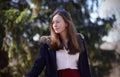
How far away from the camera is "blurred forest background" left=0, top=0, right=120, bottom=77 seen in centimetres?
987

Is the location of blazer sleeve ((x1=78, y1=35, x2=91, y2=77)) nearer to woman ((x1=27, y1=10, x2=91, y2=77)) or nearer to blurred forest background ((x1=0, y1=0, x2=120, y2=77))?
woman ((x1=27, y1=10, x2=91, y2=77))

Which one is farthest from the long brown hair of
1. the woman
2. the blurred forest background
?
the blurred forest background

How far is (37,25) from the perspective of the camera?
9898mm

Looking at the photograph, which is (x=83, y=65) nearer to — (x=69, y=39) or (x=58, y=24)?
(x=69, y=39)

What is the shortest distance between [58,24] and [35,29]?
21.8 ft

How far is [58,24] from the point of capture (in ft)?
10.5

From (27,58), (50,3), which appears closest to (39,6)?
(50,3)

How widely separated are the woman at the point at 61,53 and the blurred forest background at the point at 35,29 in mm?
6464

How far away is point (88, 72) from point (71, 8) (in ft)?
22.7

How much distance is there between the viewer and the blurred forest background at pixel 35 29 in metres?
9.87

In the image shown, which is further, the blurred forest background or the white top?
the blurred forest background

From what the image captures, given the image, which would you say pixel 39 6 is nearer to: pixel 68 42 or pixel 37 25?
pixel 37 25

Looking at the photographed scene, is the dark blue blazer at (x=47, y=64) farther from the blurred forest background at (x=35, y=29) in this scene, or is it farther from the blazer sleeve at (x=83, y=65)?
the blurred forest background at (x=35, y=29)

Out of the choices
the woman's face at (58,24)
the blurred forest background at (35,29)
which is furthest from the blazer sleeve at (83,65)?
the blurred forest background at (35,29)
